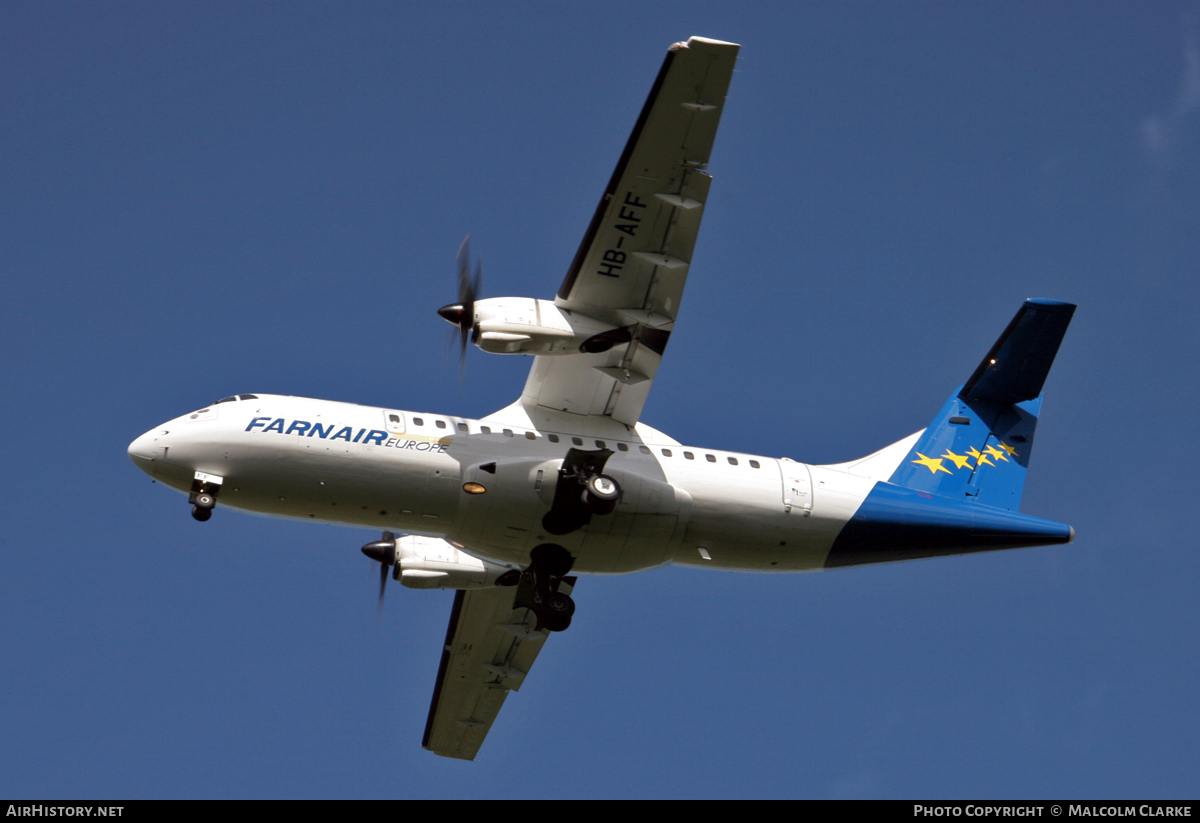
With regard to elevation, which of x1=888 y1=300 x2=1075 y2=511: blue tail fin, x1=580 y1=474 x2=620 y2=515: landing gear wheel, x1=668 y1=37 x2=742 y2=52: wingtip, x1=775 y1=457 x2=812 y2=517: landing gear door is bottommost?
x1=580 y1=474 x2=620 y2=515: landing gear wheel

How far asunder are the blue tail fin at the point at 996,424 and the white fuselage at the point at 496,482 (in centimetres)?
229

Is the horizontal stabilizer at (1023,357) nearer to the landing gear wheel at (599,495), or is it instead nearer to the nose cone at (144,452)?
the landing gear wheel at (599,495)

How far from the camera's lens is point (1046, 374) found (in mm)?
23000

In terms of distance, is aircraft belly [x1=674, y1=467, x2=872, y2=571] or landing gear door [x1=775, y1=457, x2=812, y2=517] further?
landing gear door [x1=775, y1=457, x2=812, y2=517]

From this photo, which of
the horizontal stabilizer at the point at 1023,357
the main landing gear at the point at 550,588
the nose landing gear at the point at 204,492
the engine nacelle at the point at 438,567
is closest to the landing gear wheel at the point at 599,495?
the main landing gear at the point at 550,588

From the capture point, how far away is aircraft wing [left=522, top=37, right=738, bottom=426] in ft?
57.6

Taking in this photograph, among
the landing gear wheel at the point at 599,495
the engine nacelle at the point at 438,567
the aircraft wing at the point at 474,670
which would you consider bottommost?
the aircraft wing at the point at 474,670

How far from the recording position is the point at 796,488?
20312 mm

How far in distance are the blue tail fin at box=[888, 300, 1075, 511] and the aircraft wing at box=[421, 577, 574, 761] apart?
735 cm

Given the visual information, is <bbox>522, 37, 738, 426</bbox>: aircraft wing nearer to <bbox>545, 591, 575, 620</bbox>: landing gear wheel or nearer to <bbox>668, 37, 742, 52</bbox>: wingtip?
<bbox>668, 37, 742, 52</bbox>: wingtip

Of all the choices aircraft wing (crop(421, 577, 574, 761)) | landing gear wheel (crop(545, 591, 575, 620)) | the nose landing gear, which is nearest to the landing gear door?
landing gear wheel (crop(545, 591, 575, 620))

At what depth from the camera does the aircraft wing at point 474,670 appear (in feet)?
76.8

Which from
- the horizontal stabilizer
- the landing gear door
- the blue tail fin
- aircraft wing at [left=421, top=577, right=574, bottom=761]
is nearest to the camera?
the landing gear door
